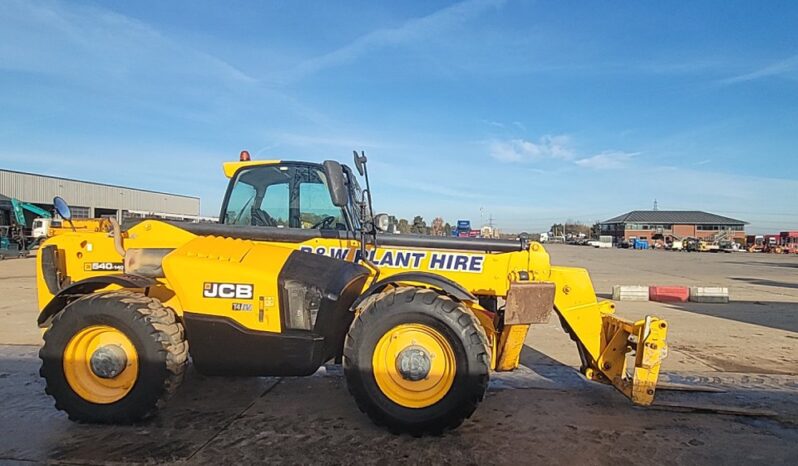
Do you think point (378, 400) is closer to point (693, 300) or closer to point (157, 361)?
point (157, 361)

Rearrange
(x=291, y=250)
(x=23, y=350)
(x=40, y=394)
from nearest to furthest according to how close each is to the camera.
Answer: (x=291, y=250) < (x=40, y=394) < (x=23, y=350)

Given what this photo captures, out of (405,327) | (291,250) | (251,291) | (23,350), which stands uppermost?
(291,250)

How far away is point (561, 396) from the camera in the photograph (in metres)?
4.73

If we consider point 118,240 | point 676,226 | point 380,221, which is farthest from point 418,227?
point 676,226

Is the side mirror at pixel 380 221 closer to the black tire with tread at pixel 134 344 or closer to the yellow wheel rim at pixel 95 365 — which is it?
the black tire with tread at pixel 134 344

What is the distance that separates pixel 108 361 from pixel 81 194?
46.7 m

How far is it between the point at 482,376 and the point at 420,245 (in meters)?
1.29

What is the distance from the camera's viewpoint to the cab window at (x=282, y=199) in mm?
4566

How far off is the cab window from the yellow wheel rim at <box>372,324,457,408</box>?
1295 mm

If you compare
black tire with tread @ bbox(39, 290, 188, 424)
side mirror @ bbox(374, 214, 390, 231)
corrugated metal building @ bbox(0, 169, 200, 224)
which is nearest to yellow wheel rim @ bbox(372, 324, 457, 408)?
side mirror @ bbox(374, 214, 390, 231)

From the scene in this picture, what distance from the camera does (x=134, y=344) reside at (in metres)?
3.71

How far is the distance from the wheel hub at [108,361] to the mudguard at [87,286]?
1.64 feet

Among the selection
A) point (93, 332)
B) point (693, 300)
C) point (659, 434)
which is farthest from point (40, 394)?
point (693, 300)

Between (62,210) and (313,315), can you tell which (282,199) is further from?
(62,210)
